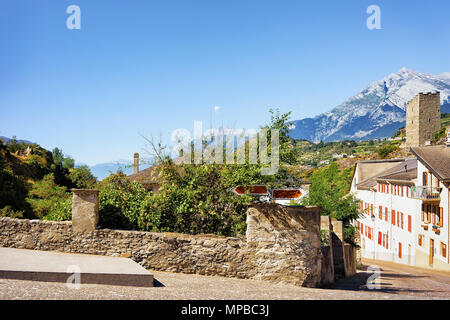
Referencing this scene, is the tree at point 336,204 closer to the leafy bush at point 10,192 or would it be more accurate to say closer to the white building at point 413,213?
the white building at point 413,213

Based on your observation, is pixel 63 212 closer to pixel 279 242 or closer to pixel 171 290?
pixel 171 290

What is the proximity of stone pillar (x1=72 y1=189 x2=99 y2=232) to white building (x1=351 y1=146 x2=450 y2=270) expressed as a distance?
809 inches

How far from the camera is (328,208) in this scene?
83.6ft

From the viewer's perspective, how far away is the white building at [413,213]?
3381cm

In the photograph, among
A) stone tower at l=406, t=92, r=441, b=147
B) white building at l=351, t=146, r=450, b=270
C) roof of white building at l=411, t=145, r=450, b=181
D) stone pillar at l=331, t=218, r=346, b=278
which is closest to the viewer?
stone pillar at l=331, t=218, r=346, b=278

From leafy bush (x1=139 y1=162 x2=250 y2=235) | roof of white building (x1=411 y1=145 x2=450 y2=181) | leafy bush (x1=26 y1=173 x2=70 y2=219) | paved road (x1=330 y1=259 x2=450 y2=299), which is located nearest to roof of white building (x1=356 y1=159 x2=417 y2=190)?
roof of white building (x1=411 y1=145 x2=450 y2=181)

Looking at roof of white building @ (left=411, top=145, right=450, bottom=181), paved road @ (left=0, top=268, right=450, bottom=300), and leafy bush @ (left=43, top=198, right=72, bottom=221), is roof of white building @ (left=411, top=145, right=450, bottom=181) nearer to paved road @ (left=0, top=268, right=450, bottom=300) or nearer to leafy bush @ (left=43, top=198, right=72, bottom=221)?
paved road @ (left=0, top=268, right=450, bottom=300)

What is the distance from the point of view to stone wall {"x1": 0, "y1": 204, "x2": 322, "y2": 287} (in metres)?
12.5

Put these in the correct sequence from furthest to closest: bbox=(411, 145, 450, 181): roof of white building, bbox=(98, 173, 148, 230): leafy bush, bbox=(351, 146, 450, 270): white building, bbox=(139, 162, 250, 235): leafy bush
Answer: bbox=(351, 146, 450, 270): white building < bbox=(411, 145, 450, 181): roof of white building < bbox=(98, 173, 148, 230): leafy bush < bbox=(139, 162, 250, 235): leafy bush

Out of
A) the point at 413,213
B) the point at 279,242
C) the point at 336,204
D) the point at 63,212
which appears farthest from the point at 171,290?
the point at 413,213

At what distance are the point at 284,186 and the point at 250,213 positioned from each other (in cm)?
164

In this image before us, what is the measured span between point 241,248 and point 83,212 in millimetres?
4891
